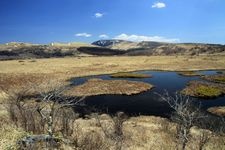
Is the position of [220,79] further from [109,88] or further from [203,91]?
[109,88]

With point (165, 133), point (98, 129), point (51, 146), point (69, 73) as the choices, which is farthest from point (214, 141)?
point (69, 73)

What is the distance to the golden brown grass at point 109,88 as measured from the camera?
63.5 meters

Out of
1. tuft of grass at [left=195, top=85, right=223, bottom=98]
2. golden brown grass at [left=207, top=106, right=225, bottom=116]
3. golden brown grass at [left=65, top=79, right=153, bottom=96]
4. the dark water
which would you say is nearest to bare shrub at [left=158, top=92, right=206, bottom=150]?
the dark water

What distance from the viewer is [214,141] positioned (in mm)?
33781

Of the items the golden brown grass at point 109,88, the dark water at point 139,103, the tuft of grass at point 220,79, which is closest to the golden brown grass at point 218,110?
the dark water at point 139,103

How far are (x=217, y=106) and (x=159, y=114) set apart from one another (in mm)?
11374

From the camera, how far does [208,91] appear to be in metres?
62.5

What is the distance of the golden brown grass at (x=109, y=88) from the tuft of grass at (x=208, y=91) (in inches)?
443

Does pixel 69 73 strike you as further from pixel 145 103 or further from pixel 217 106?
pixel 217 106

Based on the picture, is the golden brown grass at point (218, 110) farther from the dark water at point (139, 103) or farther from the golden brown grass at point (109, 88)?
the golden brown grass at point (109, 88)

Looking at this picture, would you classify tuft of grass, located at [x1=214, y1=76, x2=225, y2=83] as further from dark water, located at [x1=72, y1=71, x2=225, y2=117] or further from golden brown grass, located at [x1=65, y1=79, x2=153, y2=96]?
golden brown grass, located at [x1=65, y1=79, x2=153, y2=96]

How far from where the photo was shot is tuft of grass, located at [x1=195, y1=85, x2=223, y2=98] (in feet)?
198

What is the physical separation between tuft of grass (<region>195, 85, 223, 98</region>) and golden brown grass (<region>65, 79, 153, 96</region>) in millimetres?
11248

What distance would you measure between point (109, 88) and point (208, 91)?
20688 mm
